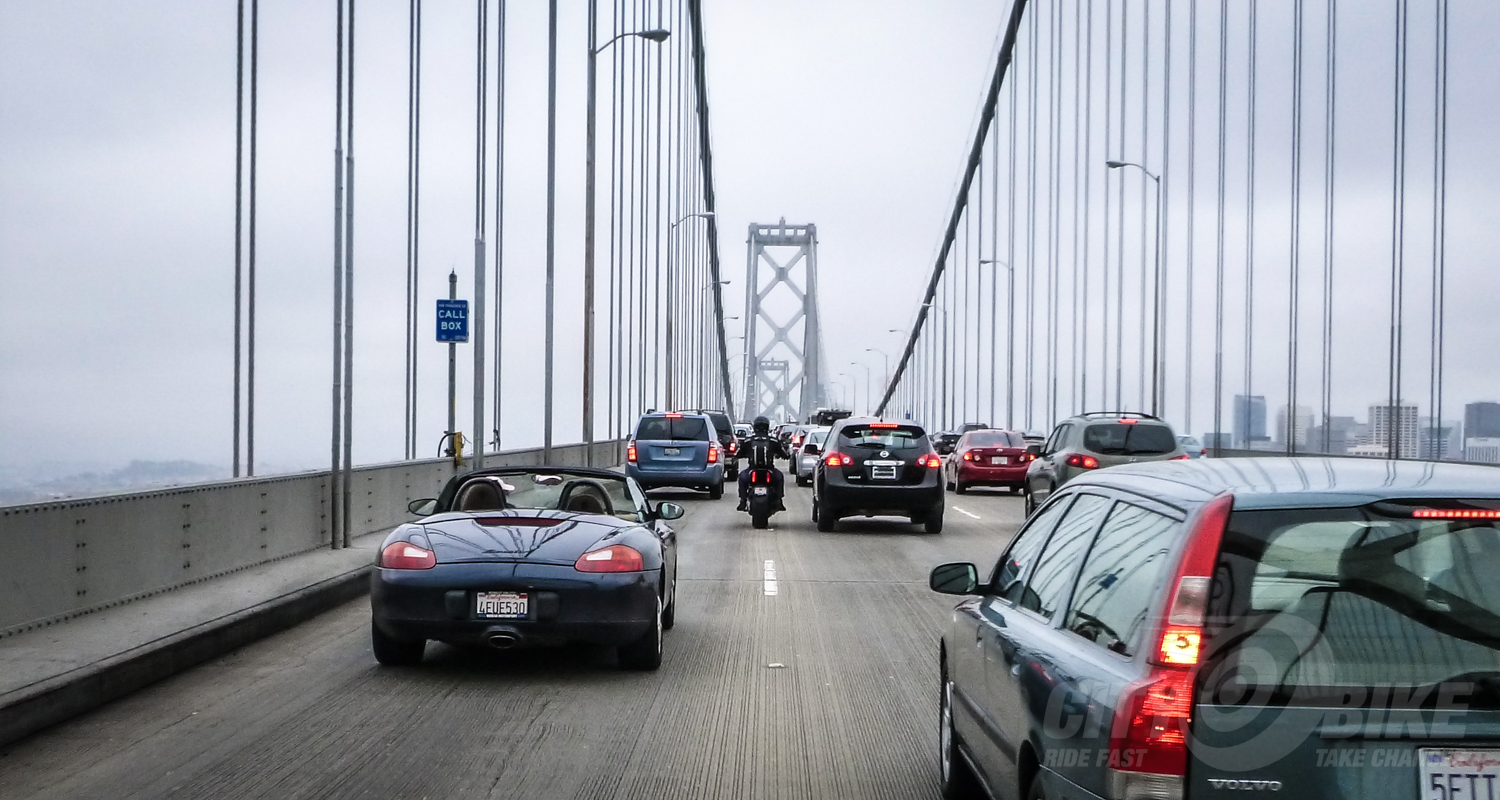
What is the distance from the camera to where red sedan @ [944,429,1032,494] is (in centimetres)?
3416

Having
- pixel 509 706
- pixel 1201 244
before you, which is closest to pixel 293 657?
pixel 509 706

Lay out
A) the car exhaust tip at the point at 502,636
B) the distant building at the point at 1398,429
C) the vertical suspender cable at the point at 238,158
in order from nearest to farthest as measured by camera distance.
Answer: the car exhaust tip at the point at 502,636 < the vertical suspender cable at the point at 238,158 < the distant building at the point at 1398,429

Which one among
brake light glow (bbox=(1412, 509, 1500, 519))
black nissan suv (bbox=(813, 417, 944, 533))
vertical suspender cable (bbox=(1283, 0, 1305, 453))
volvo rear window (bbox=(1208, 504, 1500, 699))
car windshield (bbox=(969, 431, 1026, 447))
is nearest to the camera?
volvo rear window (bbox=(1208, 504, 1500, 699))

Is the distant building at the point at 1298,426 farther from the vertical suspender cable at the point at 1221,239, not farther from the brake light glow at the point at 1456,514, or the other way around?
the brake light glow at the point at 1456,514

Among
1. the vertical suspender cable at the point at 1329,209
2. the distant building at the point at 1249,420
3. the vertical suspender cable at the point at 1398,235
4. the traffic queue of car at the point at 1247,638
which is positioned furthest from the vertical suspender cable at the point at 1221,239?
the traffic queue of car at the point at 1247,638

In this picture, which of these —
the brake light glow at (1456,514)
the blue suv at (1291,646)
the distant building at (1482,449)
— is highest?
the brake light glow at (1456,514)

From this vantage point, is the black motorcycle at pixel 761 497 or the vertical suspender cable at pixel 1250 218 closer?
the black motorcycle at pixel 761 497

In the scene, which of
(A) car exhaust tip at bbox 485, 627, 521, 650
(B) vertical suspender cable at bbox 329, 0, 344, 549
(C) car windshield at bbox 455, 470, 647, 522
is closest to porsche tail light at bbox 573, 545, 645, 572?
(A) car exhaust tip at bbox 485, 627, 521, 650

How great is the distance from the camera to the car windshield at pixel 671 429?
1155 inches

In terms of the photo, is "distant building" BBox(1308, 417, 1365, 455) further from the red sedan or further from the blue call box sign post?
the blue call box sign post

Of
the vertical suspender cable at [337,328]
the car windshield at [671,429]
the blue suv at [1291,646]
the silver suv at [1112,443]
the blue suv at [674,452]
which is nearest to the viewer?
the blue suv at [1291,646]

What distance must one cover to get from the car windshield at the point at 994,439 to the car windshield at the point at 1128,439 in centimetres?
1253

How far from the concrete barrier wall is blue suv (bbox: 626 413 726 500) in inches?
476

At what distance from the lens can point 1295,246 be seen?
94.5 ft
